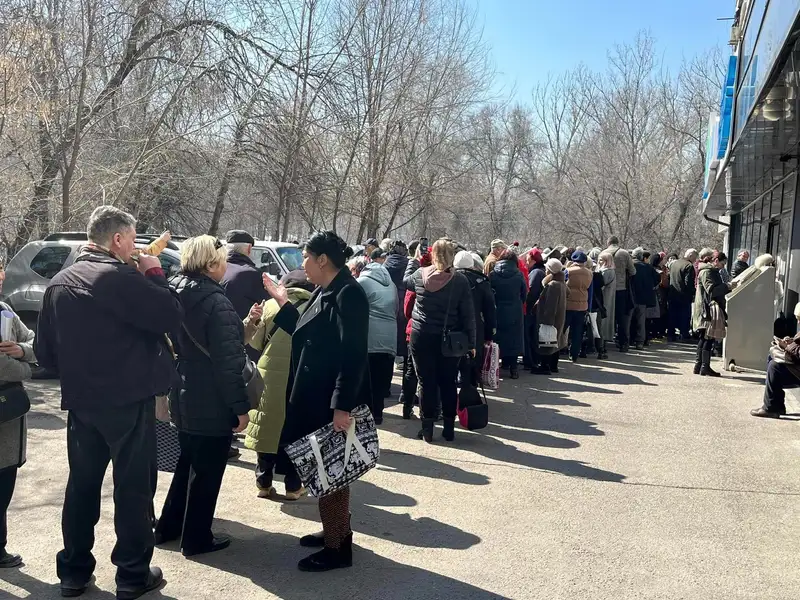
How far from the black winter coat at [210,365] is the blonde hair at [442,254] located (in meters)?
3.05

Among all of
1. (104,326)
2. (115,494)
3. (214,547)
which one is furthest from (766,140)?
(115,494)

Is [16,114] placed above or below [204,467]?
above

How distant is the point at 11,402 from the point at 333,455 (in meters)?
1.74

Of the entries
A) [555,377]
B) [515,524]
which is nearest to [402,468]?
[515,524]

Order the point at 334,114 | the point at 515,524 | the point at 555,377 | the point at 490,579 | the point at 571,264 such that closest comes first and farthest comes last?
the point at 490,579 < the point at 515,524 < the point at 555,377 < the point at 571,264 < the point at 334,114

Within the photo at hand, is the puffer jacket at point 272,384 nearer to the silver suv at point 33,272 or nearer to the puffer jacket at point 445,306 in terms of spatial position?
the puffer jacket at point 445,306

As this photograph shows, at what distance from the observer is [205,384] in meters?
4.27

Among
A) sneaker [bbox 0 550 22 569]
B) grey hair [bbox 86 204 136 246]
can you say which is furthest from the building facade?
sneaker [bbox 0 550 22 569]

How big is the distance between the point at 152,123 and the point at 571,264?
707 centimetres

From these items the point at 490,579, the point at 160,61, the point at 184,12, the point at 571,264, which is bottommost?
the point at 490,579

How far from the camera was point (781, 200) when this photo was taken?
1309cm

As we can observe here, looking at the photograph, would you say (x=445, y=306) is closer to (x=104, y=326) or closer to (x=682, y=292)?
(x=104, y=326)

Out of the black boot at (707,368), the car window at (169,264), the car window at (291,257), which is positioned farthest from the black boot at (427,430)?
the black boot at (707,368)

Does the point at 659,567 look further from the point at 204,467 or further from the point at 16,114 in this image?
the point at 16,114
